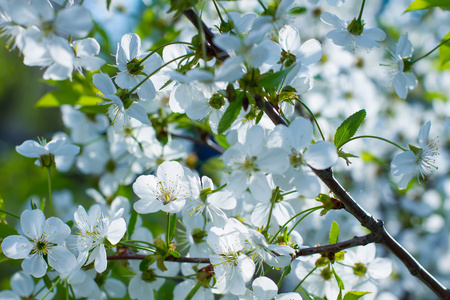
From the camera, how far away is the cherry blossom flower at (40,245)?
959mm

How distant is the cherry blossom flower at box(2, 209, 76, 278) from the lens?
3.15 feet

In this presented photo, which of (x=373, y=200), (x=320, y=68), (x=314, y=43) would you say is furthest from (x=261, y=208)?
(x=373, y=200)

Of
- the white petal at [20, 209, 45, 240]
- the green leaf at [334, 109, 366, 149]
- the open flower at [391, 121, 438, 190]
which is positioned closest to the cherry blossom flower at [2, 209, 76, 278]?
the white petal at [20, 209, 45, 240]

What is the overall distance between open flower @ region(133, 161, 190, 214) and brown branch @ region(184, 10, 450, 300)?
25cm

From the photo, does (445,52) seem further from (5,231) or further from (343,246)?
(5,231)

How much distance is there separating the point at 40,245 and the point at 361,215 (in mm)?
741

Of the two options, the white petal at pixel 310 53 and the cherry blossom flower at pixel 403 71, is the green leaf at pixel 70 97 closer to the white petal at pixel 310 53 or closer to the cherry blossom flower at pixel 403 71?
the white petal at pixel 310 53

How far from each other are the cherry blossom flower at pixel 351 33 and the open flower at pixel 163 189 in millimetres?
517

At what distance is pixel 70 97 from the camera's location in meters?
1.46

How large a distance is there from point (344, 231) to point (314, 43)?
115cm

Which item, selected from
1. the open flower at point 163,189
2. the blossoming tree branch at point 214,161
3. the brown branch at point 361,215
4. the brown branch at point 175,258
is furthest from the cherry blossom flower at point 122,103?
the brown branch at point 175,258

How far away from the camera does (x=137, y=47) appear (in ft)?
3.35

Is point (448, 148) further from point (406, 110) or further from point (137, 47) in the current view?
point (137, 47)

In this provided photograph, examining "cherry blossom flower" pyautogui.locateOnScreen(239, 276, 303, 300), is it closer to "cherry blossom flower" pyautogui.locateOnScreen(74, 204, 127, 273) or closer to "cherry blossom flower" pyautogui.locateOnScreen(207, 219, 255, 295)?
"cherry blossom flower" pyautogui.locateOnScreen(207, 219, 255, 295)
